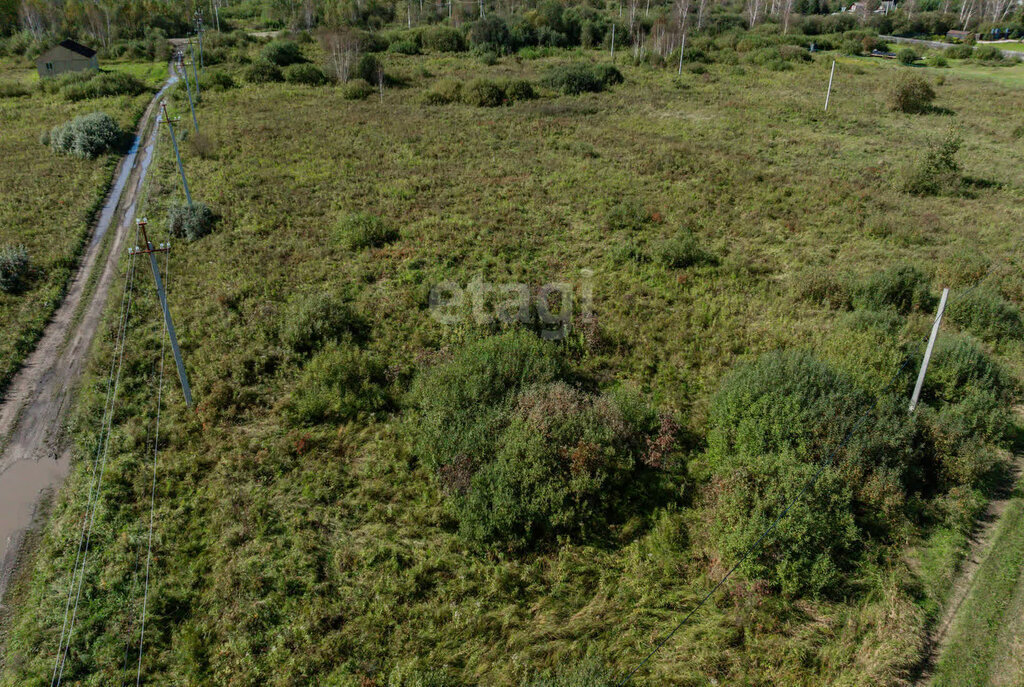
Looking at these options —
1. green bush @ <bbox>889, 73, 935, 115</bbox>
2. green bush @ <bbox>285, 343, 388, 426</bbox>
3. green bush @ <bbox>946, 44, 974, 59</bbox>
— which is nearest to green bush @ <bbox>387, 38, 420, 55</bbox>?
green bush @ <bbox>889, 73, 935, 115</bbox>

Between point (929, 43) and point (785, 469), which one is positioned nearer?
point (785, 469)

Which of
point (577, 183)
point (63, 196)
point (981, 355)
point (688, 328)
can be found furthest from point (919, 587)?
point (63, 196)

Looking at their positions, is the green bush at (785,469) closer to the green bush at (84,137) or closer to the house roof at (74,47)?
the green bush at (84,137)

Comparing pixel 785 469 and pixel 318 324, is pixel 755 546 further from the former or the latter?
pixel 318 324

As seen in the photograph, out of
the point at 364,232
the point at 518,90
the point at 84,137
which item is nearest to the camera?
the point at 364,232

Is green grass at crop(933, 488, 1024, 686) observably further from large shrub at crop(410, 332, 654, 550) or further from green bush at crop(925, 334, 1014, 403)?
large shrub at crop(410, 332, 654, 550)

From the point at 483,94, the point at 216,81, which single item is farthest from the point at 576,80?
the point at 216,81

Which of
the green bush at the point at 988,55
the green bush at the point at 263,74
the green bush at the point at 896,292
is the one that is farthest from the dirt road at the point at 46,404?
the green bush at the point at 988,55
